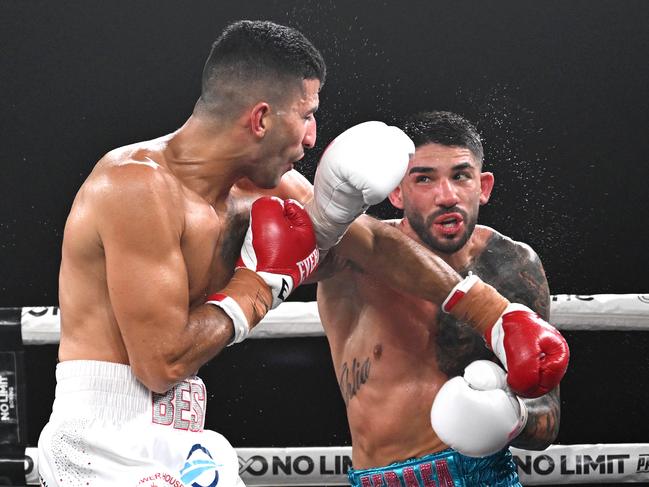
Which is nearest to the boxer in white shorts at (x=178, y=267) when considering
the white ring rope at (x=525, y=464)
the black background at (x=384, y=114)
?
the white ring rope at (x=525, y=464)

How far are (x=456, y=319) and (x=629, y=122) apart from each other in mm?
1126

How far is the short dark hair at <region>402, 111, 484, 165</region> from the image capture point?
8.19 ft

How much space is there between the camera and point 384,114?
10.4ft

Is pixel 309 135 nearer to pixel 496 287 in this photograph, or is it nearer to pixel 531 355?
pixel 531 355

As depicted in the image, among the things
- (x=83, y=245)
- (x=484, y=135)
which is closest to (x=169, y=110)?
(x=484, y=135)

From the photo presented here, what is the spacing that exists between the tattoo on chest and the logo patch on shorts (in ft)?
2.71

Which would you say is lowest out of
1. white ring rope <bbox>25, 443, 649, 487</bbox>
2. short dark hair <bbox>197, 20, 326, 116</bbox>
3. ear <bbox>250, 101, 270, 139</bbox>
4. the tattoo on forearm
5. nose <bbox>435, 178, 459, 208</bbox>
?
white ring rope <bbox>25, 443, 649, 487</bbox>

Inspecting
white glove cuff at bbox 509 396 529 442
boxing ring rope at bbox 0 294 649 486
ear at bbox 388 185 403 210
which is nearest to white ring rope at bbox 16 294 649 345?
boxing ring rope at bbox 0 294 649 486

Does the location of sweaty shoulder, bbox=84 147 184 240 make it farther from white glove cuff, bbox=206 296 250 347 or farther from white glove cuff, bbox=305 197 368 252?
white glove cuff, bbox=305 197 368 252

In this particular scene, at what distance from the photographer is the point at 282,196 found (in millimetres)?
2098

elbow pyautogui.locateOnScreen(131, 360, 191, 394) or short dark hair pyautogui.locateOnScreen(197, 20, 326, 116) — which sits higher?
short dark hair pyautogui.locateOnScreen(197, 20, 326, 116)

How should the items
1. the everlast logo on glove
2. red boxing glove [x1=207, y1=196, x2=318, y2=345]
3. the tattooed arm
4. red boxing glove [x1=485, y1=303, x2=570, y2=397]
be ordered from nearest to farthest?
red boxing glove [x1=207, y1=196, x2=318, y2=345] < the everlast logo on glove < red boxing glove [x1=485, y1=303, x2=570, y2=397] < the tattooed arm

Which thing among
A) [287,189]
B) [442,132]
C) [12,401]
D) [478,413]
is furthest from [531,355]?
[12,401]

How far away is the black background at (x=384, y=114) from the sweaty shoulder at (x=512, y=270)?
65 cm
